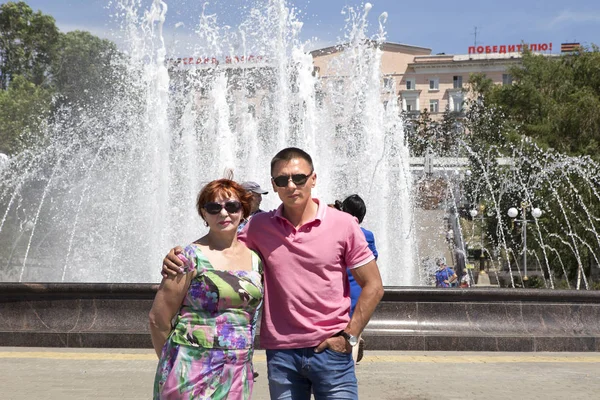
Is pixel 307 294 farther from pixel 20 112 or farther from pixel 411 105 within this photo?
pixel 411 105

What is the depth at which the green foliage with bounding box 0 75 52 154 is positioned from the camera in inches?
1692

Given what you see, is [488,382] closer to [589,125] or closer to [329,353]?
[329,353]

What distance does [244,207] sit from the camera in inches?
138

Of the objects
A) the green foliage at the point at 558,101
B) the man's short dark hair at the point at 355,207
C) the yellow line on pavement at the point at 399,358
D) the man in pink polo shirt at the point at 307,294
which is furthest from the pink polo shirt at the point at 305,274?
the green foliage at the point at 558,101

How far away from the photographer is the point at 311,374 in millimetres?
3529

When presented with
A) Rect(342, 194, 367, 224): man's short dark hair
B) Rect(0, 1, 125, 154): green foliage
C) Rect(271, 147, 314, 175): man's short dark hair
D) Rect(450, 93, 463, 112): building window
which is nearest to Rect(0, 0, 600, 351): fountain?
Rect(342, 194, 367, 224): man's short dark hair

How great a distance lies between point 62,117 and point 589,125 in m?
25.2

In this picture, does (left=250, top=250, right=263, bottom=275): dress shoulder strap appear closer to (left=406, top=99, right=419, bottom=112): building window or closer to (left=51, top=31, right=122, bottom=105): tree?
(left=51, top=31, right=122, bottom=105): tree

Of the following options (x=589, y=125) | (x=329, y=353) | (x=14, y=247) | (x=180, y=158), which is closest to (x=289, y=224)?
(x=329, y=353)

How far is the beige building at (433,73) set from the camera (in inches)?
3369

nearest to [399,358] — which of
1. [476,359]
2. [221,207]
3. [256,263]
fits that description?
[476,359]

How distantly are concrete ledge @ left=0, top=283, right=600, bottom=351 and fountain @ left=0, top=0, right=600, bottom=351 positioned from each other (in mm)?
13

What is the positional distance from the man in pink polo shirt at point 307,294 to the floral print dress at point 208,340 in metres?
0.21

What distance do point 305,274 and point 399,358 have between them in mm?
5116
